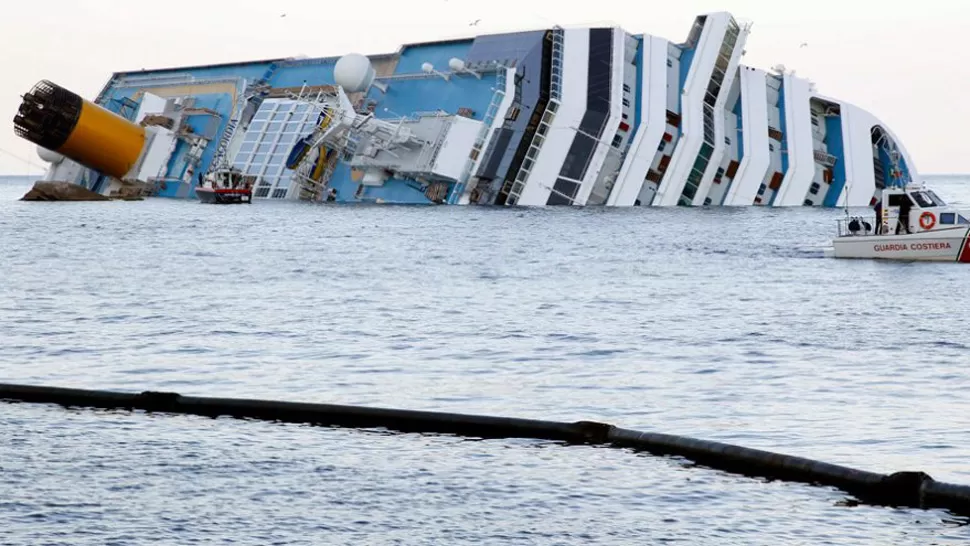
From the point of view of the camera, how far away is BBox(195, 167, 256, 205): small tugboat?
10150 centimetres

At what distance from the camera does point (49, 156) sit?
116125 millimetres

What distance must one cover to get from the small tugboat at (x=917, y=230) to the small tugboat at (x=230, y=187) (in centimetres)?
5809

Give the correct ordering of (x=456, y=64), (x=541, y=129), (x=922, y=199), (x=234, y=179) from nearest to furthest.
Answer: (x=922, y=199) < (x=541, y=129) < (x=456, y=64) < (x=234, y=179)

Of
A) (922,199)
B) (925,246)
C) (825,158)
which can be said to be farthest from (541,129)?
(925,246)

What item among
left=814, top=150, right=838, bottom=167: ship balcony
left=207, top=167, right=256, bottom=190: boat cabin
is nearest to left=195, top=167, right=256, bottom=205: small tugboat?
left=207, top=167, right=256, bottom=190: boat cabin

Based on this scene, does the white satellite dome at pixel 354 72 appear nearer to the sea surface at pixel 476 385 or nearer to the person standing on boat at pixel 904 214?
the sea surface at pixel 476 385

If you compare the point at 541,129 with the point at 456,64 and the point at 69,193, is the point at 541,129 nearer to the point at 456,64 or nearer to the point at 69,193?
the point at 456,64

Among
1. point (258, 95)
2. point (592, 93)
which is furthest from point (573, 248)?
point (258, 95)

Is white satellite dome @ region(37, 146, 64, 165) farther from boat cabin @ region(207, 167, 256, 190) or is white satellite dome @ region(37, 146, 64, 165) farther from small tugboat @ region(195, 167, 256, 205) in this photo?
boat cabin @ region(207, 167, 256, 190)

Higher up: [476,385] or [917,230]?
[917,230]

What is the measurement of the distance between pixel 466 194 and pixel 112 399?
69.5 meters

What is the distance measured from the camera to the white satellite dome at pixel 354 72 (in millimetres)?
96644

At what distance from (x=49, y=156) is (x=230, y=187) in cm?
2194

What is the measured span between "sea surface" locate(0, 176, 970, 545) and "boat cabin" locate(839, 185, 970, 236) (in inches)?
76.1
